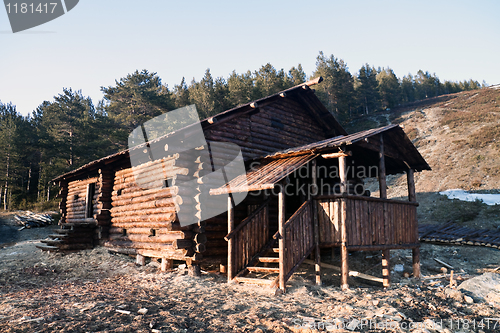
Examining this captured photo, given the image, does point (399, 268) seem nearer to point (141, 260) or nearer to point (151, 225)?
point (151, 225)

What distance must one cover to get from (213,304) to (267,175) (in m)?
3.31

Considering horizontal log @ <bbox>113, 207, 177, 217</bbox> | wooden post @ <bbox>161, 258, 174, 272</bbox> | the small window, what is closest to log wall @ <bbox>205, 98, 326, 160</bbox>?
horizontal log @ <bbox>113, 207, 177, 217</bbox>

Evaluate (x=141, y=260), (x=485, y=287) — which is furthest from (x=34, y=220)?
(x=485, y=287)

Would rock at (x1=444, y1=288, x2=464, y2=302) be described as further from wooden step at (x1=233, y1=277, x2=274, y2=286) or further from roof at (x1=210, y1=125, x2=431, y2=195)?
wooden step at (x1=233, y1=277, x2=274, y2=286)

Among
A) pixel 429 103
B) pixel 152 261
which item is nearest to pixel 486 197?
pixel 152 261

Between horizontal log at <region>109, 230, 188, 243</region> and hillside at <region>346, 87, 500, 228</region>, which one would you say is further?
hillside at <region>346, 87, 500, 228</region>

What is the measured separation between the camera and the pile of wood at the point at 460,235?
15828 mm

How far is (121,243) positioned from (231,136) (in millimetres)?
6356

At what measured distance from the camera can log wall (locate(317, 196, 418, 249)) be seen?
851 cm

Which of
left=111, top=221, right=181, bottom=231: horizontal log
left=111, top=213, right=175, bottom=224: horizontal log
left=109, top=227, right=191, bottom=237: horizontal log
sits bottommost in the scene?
left=109, top=227, right=191, bottom=237: horizontal log

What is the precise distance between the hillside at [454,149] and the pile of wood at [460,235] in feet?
9.88

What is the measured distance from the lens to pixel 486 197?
24.0 metres

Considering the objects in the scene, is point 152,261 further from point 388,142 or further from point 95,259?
point 388,142

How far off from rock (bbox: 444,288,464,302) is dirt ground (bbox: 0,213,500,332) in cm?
2
